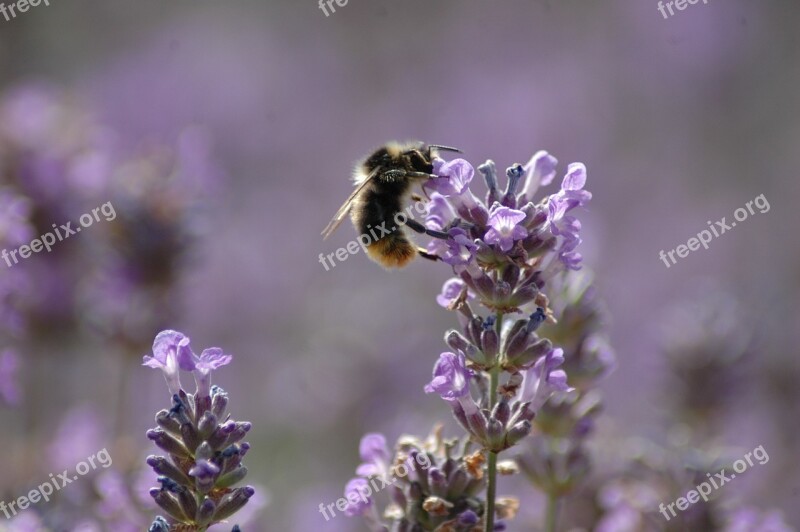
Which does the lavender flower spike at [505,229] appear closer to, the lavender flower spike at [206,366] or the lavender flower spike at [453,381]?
the lavender flower spike at [453,381]

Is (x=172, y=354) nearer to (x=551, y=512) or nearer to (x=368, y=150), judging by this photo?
(x=551, y=512)

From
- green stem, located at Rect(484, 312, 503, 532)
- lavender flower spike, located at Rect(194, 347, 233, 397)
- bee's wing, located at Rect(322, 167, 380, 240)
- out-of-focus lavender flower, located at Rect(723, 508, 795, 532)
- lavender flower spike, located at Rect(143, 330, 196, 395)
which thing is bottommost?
out-of-focus lavender flower, located at Rect(723, 508, 795, 532)

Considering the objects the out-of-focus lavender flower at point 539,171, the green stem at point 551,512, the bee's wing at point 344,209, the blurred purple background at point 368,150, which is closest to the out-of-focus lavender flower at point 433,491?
the green stem at point 551,512

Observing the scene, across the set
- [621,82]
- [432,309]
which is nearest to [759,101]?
[621,82]

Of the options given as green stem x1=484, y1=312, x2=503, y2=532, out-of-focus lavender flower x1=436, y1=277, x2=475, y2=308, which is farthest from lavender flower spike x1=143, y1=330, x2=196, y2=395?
green stem x1=484, y1=312, x2=503, y2=532

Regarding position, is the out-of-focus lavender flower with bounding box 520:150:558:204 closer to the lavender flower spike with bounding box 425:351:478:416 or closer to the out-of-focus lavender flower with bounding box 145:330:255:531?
the lavender flower spike with bounding box 425:351:478:416

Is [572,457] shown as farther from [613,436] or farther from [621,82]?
[621,82]

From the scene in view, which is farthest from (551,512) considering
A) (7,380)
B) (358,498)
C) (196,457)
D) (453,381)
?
(7,380)
